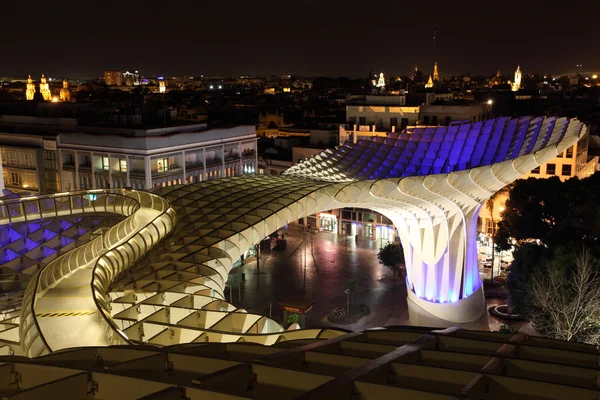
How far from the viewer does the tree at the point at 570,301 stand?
20.9 m

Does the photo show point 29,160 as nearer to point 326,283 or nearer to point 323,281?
point 323,281

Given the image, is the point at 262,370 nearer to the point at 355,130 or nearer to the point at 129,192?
the point at 129,192

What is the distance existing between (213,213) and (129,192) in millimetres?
3498

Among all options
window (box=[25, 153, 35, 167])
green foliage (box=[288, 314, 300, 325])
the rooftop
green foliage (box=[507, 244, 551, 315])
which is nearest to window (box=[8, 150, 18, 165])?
window (box=[25, 153, 35, 167])

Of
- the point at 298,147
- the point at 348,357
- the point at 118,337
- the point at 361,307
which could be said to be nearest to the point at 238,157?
the point at 298,147

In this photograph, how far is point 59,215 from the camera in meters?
22.8

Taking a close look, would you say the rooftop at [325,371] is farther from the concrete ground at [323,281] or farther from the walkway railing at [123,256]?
Answer: the concrete ground at [323,281]

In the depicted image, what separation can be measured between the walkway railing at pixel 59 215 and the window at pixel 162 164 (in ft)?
61.3

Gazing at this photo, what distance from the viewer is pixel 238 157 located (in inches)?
2014

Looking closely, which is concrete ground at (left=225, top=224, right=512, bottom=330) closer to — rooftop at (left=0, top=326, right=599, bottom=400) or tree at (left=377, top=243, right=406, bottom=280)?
tree at (left=377, top=243, right=406, bottom=280)

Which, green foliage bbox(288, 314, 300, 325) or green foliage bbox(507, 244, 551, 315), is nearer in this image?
green foliage bbox(507, 244, 551, 315)

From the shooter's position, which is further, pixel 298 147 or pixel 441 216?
pixel 298 147

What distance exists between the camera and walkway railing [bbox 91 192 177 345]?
1159 centimetres

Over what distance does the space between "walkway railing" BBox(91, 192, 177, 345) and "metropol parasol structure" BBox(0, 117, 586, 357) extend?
0.05 m
